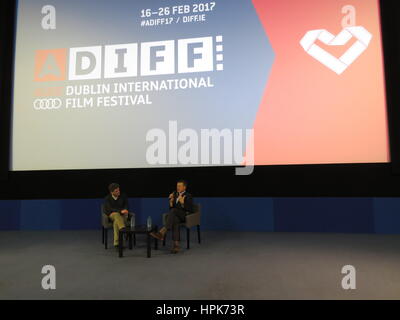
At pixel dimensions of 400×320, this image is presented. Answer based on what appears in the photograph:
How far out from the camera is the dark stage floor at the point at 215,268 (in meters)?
2.38

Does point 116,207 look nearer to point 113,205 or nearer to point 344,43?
point 113,205

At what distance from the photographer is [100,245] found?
13.1ft

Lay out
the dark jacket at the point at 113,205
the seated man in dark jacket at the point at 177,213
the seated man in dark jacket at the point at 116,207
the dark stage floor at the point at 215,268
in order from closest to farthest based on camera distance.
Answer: the dark stage floor at the point at 215,268
the seated man in dark jacket at the point at 177,213
the seated man in dark jacket at the point at 116,207
the dark jacket at the point at 113,205

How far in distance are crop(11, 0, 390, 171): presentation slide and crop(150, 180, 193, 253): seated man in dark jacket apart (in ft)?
2.76

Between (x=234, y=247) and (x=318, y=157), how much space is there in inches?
73.6

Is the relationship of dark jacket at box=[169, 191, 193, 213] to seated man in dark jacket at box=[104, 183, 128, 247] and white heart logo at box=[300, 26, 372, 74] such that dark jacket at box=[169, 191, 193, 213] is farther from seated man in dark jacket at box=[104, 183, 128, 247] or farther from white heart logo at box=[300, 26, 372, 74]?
white heart logo at box=[300, 26, 372, 74]

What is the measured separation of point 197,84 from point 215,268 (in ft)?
9.28

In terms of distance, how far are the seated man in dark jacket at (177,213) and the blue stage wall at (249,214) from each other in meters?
1.01

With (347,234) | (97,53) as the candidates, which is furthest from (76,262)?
(347,234)

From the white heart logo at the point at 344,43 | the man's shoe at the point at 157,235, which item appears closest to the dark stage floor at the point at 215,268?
the man's shoe at the point at 157,235

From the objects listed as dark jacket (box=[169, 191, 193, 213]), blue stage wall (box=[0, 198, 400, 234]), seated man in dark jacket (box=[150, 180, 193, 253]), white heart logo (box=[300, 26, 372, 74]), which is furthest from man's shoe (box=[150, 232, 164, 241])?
white heart logo (box=[300, 26, 372, 74])

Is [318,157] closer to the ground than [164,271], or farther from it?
farther from it

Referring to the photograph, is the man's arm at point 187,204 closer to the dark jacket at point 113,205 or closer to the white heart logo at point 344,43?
the dark jacket at point 113,205
